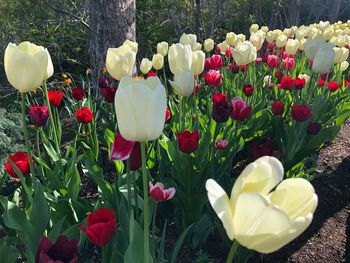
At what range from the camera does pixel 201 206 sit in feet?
6.72

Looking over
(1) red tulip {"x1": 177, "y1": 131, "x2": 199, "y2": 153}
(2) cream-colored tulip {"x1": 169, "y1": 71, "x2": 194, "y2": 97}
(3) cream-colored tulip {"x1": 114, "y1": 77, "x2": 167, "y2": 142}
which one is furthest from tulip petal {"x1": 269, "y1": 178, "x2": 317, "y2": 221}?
(2) cream-colored tulip {"x1": 169, "y1": 71, "x2": 194, "y2": 97}

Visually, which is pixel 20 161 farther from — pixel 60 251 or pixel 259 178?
pixel 259 178

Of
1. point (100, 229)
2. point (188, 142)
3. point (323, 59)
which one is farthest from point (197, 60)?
point (100, 229)

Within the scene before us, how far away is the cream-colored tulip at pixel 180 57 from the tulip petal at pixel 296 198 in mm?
1402

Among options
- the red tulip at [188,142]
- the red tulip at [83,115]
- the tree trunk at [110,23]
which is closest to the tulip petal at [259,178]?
the red tulip at [188,142]

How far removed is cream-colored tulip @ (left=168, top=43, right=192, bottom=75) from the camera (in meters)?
2.08

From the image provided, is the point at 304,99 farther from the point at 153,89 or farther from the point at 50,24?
the point at 50,24

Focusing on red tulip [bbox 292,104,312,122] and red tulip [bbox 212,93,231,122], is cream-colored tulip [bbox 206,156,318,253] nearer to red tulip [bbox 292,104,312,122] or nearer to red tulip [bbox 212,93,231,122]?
red tulip [bbox 212,93,231,122]

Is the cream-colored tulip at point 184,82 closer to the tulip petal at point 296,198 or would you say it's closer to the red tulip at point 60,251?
the red tulip at point 60,251

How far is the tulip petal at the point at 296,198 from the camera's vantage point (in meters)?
0.74

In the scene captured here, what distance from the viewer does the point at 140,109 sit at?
0.96m

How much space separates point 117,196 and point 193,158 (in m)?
0.53

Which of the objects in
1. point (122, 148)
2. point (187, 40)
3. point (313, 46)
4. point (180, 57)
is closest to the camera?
point (122, 148)

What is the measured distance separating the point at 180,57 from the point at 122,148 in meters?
0.96
